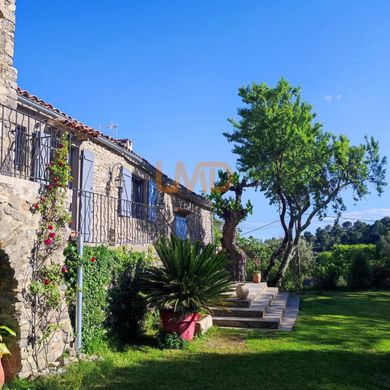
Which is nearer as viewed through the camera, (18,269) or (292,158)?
(18,269)

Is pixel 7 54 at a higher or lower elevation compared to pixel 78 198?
higher

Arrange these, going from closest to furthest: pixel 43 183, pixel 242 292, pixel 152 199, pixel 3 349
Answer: pixel 3 349 < pixel 43 183 < pixel 242 292 < pixel 152 199

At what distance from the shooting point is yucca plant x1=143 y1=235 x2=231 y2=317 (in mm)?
7984

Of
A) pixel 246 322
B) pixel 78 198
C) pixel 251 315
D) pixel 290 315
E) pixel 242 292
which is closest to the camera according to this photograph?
pixel 78 198

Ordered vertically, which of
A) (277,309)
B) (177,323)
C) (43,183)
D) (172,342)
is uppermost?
(43,183)

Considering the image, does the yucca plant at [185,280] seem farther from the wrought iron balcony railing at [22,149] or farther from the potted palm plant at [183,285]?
the wrought iron balcony railing at [22,149]

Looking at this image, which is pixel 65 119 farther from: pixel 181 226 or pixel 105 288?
pixel 181 226

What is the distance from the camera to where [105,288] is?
7383 mm

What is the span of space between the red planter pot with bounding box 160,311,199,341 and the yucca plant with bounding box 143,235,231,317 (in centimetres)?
11

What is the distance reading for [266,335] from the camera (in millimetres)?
8953

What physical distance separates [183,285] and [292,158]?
11016 millimetres

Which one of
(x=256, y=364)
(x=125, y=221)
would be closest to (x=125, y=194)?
(x=125, y=221)

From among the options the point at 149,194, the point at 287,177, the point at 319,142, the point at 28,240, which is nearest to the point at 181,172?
the point at 149,194

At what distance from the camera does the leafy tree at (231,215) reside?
16156 mm
